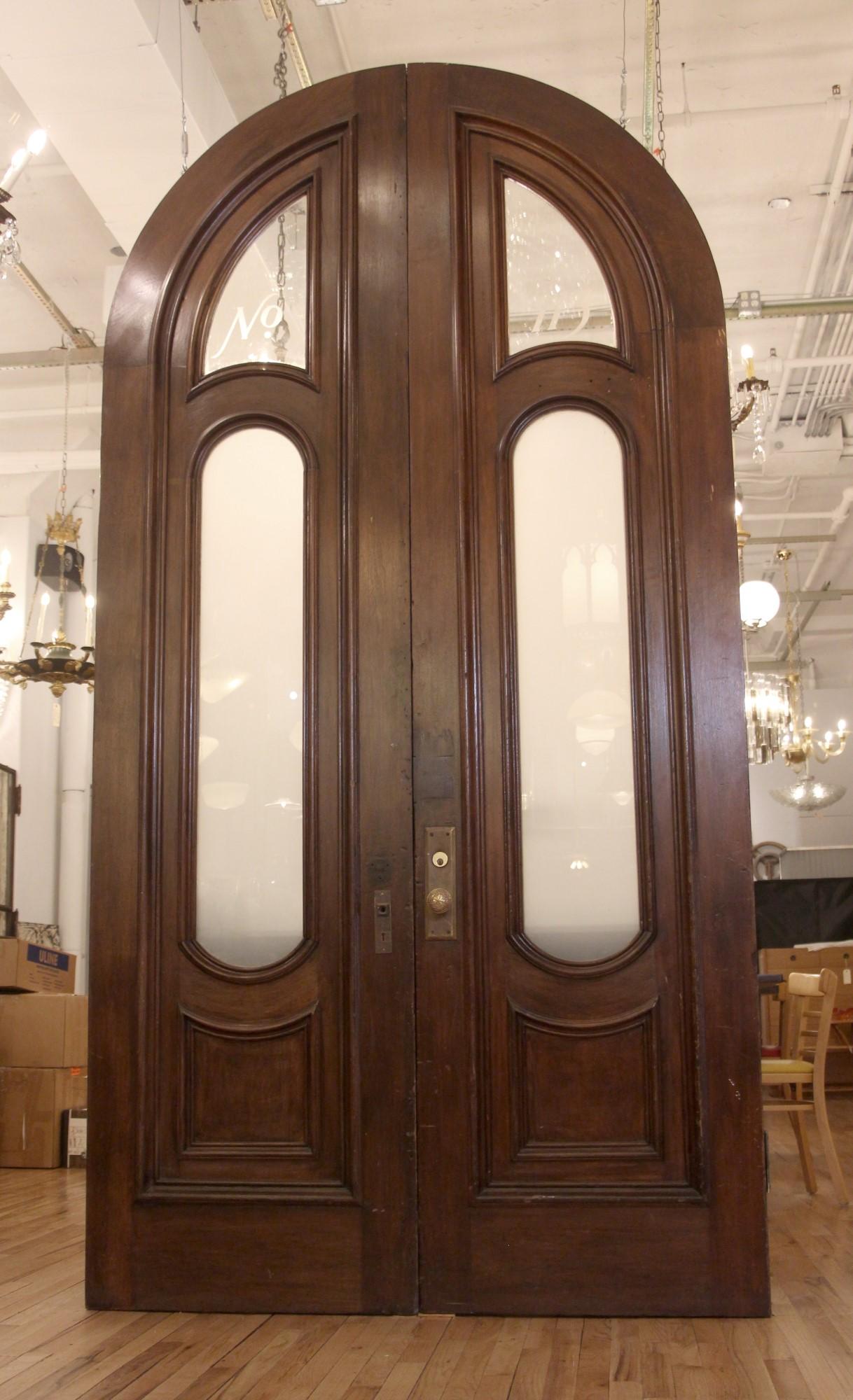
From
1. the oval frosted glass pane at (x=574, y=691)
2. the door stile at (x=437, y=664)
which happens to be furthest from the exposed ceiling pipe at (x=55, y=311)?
the oval frosted glass pane at (x=574, y=691)

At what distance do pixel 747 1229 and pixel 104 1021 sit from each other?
149 cm

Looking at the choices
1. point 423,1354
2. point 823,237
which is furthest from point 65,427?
point 423,1354

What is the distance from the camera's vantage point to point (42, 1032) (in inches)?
254

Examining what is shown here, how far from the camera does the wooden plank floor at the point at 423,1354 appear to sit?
2.26 meters

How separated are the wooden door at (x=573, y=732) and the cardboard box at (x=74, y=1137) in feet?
12.9

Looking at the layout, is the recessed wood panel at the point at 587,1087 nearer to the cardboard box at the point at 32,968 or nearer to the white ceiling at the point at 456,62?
the white ceiling at the point at 456,62

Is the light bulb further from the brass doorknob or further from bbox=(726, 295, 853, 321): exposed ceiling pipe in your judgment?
the brass doorknob

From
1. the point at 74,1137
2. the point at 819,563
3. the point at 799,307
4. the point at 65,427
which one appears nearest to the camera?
the point at 74,1137

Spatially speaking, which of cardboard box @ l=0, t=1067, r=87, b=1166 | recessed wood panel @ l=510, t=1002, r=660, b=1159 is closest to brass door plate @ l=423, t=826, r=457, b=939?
recessed wood panel @ l=510, t=1002, r=660, b=1159

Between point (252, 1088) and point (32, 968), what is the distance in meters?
4.65

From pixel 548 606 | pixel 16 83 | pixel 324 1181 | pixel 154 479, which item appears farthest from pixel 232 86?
pixel 324 1181

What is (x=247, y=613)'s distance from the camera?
318 centimetres

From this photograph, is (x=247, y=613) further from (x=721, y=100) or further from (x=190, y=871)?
(x=721, y=100)

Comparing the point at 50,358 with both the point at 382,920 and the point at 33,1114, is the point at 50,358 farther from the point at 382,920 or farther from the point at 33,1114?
the point at 382,920
